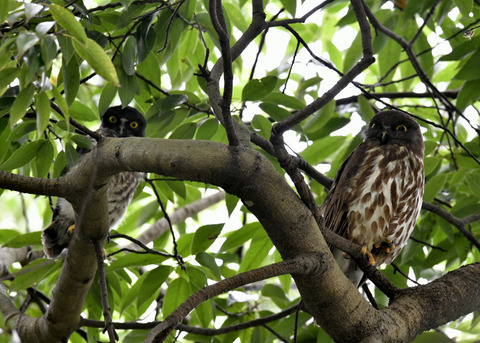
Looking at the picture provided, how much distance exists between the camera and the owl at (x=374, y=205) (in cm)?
357

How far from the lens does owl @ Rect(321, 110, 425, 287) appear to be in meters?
3.57

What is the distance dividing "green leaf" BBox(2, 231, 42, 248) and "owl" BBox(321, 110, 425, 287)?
1.75 m

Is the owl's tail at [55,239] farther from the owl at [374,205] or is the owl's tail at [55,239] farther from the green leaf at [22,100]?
the green leaf at [22,100]

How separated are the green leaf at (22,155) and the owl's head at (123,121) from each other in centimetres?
256

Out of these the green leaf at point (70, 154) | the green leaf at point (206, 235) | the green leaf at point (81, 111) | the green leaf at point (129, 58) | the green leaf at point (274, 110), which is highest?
the green leaf at point (81, 111)

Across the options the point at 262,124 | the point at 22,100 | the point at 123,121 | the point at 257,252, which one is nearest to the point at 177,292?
the point at 257,252

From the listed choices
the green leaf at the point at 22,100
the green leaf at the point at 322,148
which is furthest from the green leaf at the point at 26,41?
the green leaf at the point at 322,148

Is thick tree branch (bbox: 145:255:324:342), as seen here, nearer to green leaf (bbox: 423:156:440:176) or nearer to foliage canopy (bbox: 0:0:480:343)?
foliage canopy (bbox: 0:0:480:343)

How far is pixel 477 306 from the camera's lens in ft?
8.98

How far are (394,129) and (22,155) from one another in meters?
2.55

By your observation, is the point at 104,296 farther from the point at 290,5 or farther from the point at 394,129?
the point at 394,129

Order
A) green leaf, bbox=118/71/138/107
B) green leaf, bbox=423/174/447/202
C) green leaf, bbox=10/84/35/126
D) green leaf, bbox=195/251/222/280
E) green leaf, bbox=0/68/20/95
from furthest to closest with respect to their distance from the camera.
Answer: green leaf, bbox=423/174/447/202
green leaf, bbox=195/251/222/280
green leaf, bbox=118/71/138/107
green leaf, bbox=0/68/20/95
green leaf, bbox=10/84/35/126

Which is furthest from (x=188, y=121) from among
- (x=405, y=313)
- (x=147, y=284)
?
(x=405, y=313)

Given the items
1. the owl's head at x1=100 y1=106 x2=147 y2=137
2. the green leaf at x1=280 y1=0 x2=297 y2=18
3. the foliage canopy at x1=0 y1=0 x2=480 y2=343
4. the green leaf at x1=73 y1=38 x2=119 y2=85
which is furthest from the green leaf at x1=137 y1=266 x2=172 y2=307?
the owl's head at x1=100 y1=106 x2=147 y2=137
